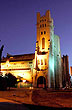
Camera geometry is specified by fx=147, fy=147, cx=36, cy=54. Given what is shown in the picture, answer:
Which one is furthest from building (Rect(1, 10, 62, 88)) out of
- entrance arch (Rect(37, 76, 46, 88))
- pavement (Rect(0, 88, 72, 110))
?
pavement (Rect(0, 88, 72, 110))

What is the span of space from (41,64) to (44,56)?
3513 millimetres

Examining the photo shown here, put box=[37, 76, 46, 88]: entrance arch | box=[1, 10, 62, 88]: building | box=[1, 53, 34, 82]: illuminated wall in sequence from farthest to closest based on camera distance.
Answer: box=[1, 53, 34, 82]: illuminated wall → box=[37, 76, 46, 88]: entrance arch → box=[1, 10, 62, 88]: building

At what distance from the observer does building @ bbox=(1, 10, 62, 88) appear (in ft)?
195

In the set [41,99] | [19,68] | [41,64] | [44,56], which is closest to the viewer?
[41,99]

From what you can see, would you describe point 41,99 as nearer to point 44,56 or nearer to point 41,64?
point 41,64

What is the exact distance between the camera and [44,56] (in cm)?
6066

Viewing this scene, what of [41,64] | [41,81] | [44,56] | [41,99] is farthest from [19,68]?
[41,99]

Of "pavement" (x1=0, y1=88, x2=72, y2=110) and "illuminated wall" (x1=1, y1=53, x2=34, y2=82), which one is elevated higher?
"illuminated wall" (x1=1, y1=53, x2=34, y2=82)

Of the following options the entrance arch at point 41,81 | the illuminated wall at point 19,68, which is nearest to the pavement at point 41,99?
the entrance arch at point 41,81

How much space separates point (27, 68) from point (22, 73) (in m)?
3.07

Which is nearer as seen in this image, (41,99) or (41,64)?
(41,99)

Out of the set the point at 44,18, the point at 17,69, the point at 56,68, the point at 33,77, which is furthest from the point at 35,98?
the point at 44,18

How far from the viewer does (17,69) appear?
6381 cm

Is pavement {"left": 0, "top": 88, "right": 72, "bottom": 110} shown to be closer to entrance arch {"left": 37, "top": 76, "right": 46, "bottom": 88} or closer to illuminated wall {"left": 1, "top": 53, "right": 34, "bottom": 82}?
entrance arch {"left": 37, "top": 76, "right": 46, "bottom": 88}
